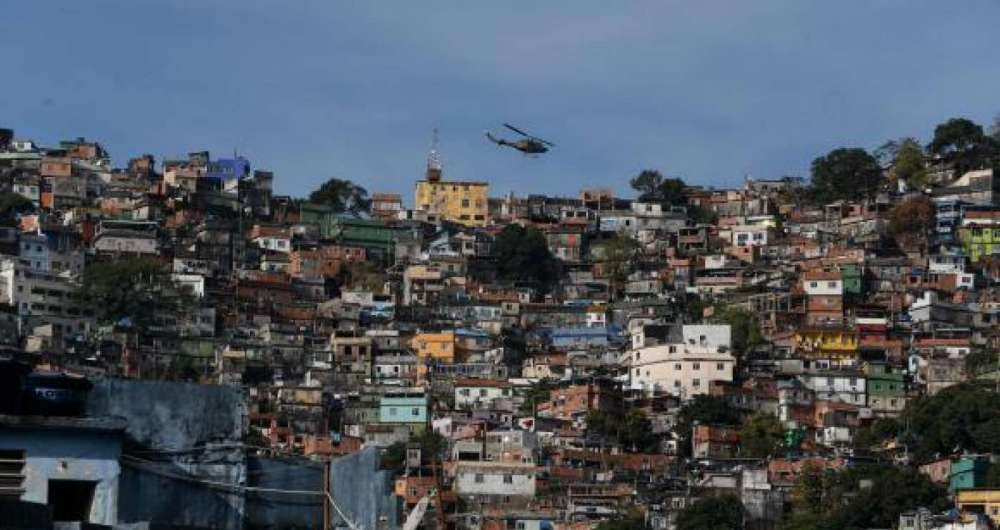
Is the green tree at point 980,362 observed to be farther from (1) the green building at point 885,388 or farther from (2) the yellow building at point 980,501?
(2) the yellow building at point 980,501

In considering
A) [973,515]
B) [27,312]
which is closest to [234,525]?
[973,515]

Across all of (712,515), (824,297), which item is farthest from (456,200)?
(712,515)

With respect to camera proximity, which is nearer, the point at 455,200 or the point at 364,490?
the point at 364,490

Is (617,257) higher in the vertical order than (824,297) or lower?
higher

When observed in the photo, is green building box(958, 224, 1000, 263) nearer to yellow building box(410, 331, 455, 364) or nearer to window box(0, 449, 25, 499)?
yellow building box(410, 331, 455, 364)

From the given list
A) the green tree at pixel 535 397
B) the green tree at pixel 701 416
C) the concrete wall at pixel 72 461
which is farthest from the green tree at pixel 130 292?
the concrete wall at pixel 72 461

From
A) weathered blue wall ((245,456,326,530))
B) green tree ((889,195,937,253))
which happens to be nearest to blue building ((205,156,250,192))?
green tree ((889,195,937,253))

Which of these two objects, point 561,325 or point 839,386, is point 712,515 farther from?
point 561,325
